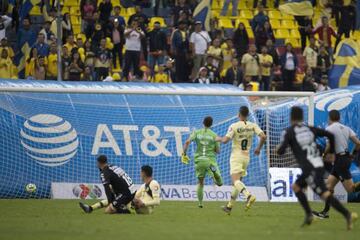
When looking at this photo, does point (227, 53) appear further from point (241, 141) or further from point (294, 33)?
point (241, 141)

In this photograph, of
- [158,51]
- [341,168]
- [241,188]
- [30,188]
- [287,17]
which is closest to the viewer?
[341,168]

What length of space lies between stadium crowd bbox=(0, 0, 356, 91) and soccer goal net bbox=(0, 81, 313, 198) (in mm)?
3504

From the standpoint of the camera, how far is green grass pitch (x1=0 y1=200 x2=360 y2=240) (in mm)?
16422

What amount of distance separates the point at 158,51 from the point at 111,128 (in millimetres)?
6434

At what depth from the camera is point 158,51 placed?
113ft

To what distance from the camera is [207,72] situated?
110 feet

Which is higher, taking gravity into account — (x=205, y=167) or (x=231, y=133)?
(x=231, y=133)

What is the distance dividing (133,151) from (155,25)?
6.81m

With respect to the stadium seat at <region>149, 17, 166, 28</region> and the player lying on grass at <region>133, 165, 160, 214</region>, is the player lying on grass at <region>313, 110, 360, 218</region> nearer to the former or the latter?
the player lying on grass at <region>133, 165, 160, 214</region>

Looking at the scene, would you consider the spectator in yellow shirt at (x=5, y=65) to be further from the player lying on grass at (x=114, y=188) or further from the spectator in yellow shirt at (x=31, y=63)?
the player lying on grass at (x=114, y=188)

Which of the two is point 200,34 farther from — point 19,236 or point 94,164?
point 19,236

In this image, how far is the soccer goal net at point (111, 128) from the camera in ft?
90.8

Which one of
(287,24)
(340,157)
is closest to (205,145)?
(340,157)

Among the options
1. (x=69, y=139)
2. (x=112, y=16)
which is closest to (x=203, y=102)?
(x=69, y=139)
